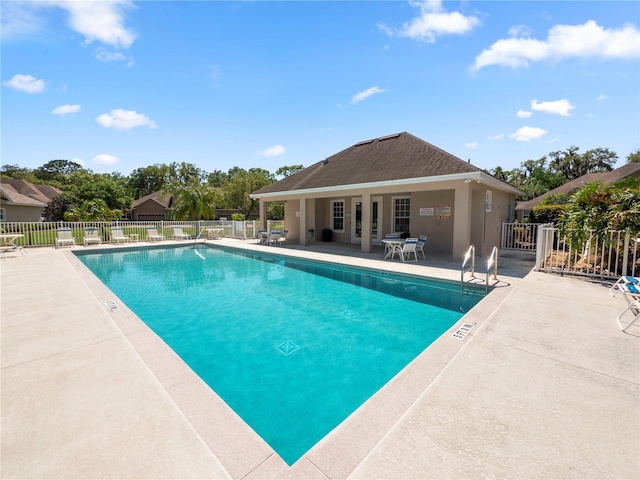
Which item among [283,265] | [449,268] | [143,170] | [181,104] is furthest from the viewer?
[143,170]

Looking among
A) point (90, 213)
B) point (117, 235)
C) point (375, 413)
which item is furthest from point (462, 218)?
point (90, 213)

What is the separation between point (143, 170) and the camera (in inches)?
2174

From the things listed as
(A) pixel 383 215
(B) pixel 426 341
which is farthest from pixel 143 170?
(B) pixel 426 341

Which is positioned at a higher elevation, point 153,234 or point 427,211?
point 427,211

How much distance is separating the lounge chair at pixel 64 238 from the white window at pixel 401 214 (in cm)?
1747

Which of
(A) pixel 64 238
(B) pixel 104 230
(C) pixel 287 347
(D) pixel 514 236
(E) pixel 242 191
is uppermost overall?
(E) pixel 242 191

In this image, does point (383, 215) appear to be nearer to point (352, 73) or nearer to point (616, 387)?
point (352, 73)

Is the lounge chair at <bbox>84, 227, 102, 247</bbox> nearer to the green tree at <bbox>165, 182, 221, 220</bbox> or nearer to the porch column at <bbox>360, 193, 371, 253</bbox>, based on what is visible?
the green tree at <bbox>165, 182, 221, 220</bbox>

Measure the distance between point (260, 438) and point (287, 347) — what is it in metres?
2.59

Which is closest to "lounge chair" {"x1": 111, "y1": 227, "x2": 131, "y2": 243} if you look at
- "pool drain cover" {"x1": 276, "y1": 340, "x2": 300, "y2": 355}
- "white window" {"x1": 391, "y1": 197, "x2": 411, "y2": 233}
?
"white window" {"x1": 391, "y1": 197, "x2": 411, "y2": 233}

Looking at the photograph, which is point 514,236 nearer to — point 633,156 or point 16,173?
Answer: point 633,156

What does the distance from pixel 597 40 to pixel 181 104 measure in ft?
65.6

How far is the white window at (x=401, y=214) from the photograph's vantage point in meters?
14.7

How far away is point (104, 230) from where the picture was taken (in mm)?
18203
